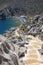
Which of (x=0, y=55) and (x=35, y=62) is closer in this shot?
(x=0, y=55)

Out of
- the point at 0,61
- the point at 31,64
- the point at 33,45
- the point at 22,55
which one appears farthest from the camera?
the point at 33,45

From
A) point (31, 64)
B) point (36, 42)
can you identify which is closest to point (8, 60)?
point (31, 64)

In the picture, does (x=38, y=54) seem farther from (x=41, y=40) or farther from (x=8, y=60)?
(x=41, y=40)


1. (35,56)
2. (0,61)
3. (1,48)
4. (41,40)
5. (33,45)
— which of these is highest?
(41,40)

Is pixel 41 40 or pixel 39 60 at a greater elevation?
pixel 41 40

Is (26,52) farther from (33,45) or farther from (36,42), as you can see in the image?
(36,42)

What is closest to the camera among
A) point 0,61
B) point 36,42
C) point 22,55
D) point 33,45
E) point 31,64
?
point 0,61

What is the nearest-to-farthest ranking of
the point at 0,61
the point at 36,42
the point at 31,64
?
the point at 0,61 → the point at 31,64 → the point at 36,42

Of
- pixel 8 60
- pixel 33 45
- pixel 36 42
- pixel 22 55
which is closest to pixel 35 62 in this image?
pixel 22 55

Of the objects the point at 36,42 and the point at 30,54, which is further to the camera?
the point at 36,42
